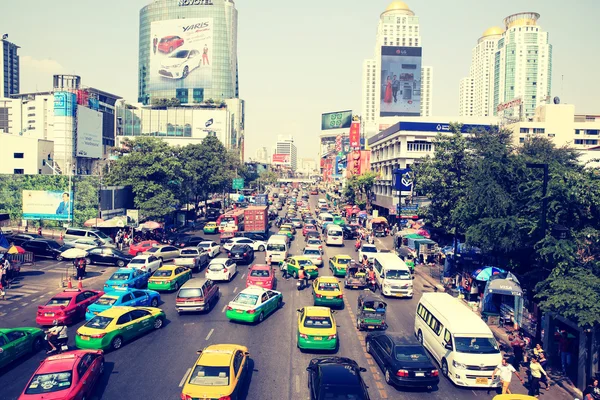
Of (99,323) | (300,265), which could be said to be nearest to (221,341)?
(99,323)

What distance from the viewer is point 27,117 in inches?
5138


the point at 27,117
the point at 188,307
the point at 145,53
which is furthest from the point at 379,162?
the point at 145,53

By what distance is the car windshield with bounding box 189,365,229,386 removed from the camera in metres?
12.5

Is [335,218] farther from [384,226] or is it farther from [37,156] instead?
[37,156]

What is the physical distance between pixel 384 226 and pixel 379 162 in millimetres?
24478

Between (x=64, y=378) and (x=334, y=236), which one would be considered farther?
(x=334, y=236)

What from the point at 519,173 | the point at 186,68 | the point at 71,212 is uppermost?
the point at 186,68

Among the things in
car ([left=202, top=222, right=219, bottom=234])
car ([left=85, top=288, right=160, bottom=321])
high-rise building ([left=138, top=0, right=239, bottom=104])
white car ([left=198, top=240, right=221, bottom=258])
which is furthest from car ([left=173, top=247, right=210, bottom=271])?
high-rise building ([left=138, top=0, right=239, bottom=104])

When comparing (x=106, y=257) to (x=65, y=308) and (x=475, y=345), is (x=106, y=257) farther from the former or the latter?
(x=475, y=345)

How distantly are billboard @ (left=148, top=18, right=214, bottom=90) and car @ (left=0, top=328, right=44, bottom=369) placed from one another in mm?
162406

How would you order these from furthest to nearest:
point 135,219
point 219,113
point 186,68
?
1. point 186,68
2. point 219,113
3. point 135,219

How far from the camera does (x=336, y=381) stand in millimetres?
12500

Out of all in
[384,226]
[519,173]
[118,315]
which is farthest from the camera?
[384,226]

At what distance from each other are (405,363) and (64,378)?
9995mm
